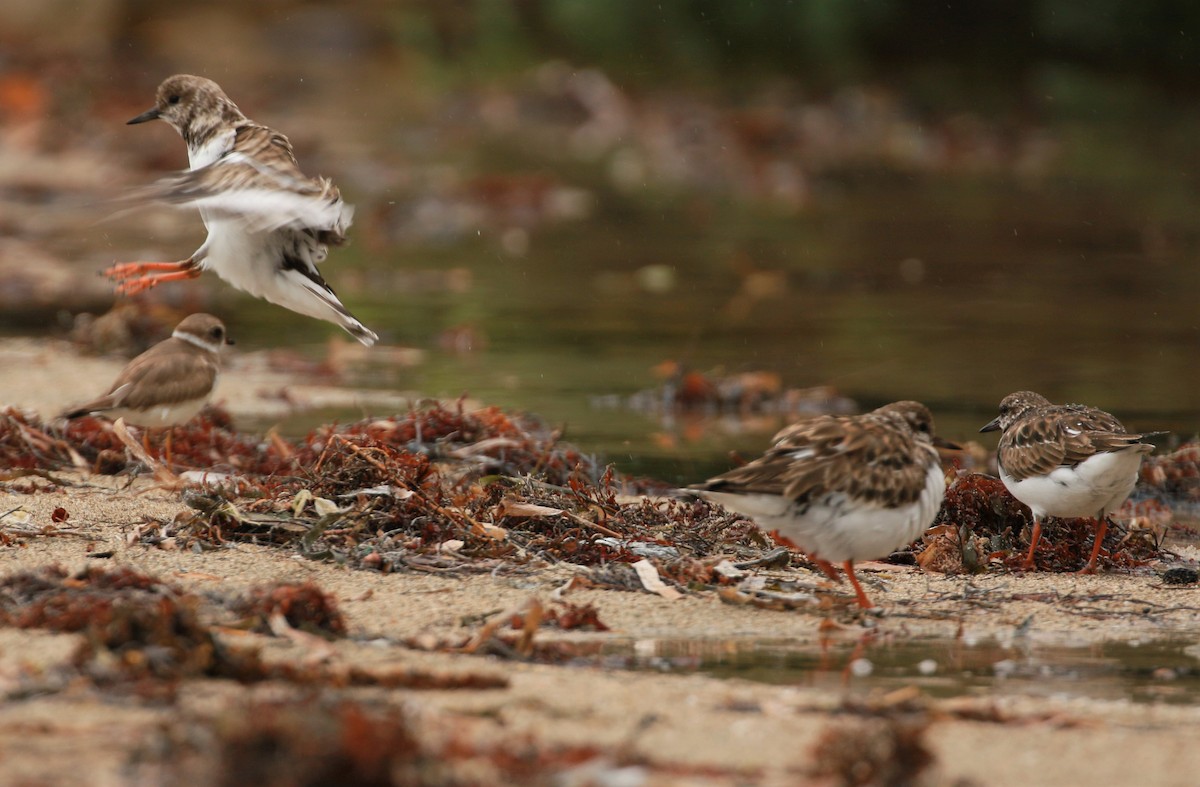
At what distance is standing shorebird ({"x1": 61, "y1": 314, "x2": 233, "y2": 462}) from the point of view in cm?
647

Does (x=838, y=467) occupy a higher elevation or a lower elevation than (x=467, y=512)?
higher

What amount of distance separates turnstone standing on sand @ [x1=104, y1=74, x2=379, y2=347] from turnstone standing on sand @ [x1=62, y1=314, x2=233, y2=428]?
364 mm

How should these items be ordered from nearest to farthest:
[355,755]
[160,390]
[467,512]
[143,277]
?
[355,755]
[467,512]
[160,390]
[143,277]

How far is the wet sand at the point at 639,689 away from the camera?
3.44 metres

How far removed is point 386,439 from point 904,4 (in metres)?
23.5

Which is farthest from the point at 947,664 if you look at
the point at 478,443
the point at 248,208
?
the point at 248,208

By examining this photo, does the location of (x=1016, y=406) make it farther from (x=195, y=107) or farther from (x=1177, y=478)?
(x=195, y=107)

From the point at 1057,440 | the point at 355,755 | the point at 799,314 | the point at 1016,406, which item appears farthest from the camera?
the point at 799,314

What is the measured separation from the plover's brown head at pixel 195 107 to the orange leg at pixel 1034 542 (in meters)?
3.74

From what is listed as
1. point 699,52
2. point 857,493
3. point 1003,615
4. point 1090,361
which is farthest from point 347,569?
point 699,52

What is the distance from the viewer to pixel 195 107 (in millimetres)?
7316

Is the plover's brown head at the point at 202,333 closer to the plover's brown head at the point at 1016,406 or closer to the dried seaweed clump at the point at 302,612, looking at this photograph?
the dried seaweed clump at the point at 302,612

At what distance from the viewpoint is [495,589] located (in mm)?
5008

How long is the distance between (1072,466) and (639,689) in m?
2.33
